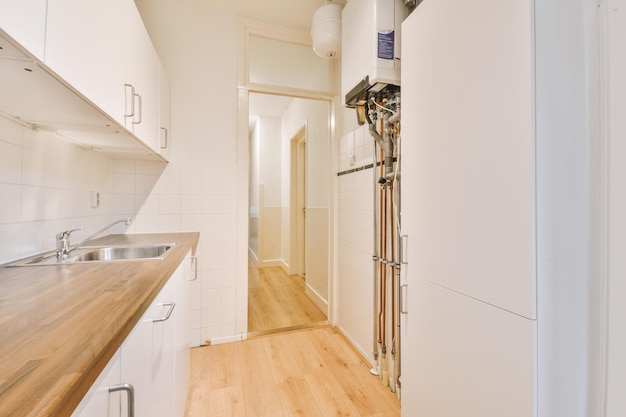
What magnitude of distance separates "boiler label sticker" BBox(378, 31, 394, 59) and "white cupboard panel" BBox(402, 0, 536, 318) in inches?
9.3

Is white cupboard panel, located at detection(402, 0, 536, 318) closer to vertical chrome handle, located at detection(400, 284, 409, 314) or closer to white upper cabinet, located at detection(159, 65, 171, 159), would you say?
vertical chrome handle, located at detection(400, 284, 409, 314)

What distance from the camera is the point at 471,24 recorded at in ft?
2.68

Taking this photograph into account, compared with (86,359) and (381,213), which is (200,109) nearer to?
(381,213)

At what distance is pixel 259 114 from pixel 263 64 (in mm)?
2293

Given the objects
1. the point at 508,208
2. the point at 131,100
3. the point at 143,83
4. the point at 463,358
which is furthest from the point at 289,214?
the point at 508,208

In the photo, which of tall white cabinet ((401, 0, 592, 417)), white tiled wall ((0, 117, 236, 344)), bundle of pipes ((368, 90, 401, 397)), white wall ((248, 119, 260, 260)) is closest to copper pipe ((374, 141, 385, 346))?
bundle of pipes ((368, 90, 401, 397))

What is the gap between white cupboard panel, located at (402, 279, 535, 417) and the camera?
2.24ft

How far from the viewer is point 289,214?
418 centimetres

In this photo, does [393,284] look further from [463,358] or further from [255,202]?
[255,202]

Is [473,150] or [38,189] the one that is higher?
[473,150]

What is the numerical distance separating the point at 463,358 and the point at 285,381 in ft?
4.00

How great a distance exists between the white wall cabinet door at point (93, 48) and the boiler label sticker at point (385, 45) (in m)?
1.16

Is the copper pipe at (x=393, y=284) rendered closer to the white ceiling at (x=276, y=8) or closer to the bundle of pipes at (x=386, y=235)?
the bundle of pipes at (x=386, y=235)

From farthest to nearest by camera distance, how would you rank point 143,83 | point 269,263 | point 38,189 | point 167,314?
point 269,263 < point 143,83 < point 38,189 < point 167,314
